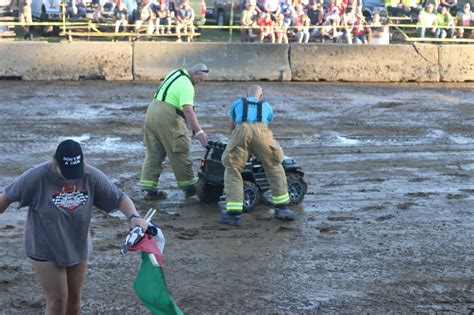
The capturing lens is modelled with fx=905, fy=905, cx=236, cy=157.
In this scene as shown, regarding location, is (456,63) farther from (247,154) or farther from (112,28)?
(247,154)

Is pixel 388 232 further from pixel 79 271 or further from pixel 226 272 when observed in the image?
pixel 79 271

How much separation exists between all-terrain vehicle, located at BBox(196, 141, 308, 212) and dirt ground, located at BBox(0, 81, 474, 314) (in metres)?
0.18

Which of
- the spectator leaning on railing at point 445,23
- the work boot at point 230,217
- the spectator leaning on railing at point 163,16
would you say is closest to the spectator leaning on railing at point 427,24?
the spectator leaning on railing at point 445,23

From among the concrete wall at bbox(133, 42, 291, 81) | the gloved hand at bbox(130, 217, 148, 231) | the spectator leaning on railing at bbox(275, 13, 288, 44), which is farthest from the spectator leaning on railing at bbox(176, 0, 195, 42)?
the gloved hand at bbox(130, 217, 148, 231)

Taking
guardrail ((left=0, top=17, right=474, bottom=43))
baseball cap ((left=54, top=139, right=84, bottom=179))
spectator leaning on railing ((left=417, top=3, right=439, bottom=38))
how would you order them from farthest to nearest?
spectator leaning on railing ((left=417, top=3, right=439, bottom=38)) < guardrail ((left=0, top=17, right=474, bottom=43)) < baseball cap ((left=54, top=139, right=84, bottom=179))

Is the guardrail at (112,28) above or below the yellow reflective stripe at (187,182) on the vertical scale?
above

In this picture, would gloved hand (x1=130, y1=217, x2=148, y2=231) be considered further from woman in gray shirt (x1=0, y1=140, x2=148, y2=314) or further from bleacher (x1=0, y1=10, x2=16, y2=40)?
bleacher (x1=0, y1=10, x2=16, y2=40)

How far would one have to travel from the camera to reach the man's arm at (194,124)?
10625 mm

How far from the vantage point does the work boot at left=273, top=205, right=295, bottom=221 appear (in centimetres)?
1030

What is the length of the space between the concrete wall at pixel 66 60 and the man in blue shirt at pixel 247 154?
9.60 m

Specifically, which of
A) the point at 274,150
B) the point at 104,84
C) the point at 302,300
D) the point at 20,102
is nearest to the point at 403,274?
the point at 302,300

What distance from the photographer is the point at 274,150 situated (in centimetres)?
1024

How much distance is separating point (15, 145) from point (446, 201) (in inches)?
255

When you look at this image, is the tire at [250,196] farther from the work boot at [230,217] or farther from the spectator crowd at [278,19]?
the spectator crowd at [278,19]
